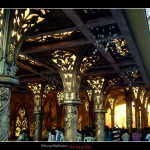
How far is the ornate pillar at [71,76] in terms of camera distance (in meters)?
8.52

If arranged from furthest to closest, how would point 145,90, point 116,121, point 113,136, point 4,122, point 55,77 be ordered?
1. point 116,121
2. point 145,90
3. point 55,77
4. point 113,136
5. point 4,122

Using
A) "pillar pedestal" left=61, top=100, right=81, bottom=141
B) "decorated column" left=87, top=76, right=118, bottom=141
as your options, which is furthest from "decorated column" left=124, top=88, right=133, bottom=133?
"pillar pedestal" left=61, top=100, right=81, bottom=141

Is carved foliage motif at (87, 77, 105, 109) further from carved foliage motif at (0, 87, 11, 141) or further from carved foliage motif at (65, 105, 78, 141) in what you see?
carved foliage motif at (0, 87, 11, 141)

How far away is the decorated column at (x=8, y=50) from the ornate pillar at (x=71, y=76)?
3891 mm

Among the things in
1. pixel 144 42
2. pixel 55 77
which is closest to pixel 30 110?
pixel 55 77

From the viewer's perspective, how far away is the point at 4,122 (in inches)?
175

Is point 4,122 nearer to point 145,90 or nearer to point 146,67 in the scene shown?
point 146,67

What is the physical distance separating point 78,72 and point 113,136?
398 cm

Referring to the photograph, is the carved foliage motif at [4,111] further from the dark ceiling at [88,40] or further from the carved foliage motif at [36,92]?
the carved foliage motif at [36,92]

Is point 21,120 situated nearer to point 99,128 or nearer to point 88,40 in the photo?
point 99,128

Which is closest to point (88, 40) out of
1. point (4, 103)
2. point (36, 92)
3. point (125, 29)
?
point (125, 29)

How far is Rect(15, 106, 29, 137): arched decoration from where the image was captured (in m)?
19.4

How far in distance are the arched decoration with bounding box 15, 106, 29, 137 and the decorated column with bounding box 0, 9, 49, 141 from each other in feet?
50.3

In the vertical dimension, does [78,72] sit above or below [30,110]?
above
